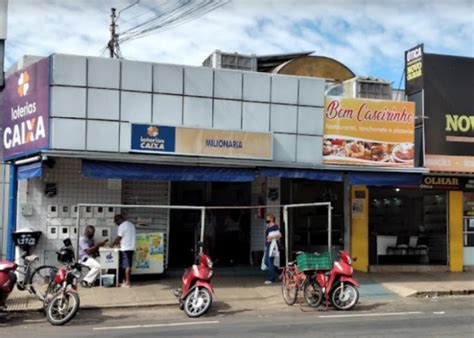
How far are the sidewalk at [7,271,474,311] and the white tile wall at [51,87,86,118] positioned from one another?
388 cm

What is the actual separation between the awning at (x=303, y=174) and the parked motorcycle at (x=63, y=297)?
5214 millimetres

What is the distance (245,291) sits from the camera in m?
13.3

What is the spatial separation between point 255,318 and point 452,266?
8.85m

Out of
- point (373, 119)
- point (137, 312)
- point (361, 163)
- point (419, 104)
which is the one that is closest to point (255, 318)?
point (137, 312)

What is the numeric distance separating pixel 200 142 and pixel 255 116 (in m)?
1.59

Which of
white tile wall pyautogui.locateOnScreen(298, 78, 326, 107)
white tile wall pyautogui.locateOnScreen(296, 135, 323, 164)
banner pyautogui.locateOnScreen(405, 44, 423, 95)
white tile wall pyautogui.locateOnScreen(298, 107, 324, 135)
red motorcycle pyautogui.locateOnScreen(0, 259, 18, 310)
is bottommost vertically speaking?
red motorcycle pyautogui.locateOnScreen(0, 259, 18, 310)

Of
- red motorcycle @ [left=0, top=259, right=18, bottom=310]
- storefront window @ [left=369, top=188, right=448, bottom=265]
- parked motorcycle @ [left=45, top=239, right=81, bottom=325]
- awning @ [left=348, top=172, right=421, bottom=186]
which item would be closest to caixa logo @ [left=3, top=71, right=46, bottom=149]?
red motorcycle @ [left=0, top=259, right=18, bottom=310]

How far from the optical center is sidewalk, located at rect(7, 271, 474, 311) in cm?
1187

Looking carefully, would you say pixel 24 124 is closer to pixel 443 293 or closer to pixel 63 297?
pixel 63 297

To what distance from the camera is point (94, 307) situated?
11.4 m

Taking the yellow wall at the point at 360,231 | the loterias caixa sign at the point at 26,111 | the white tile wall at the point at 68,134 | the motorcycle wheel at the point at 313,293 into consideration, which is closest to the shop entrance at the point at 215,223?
the yellow wall at the point at 360,231

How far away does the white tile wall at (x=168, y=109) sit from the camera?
13664 millimetres

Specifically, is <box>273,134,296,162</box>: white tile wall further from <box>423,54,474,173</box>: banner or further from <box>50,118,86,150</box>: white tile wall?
<box>50,118,86,150</box>: white tile wall

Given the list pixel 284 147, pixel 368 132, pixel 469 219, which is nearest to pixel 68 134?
pixel 284 147
